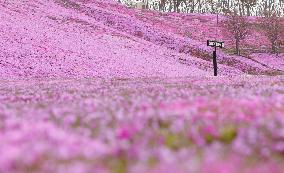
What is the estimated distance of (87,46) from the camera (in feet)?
177

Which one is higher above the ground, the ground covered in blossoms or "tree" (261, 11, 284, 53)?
the ground covered in blossoms

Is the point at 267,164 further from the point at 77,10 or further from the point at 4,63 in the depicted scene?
the point at 77,10

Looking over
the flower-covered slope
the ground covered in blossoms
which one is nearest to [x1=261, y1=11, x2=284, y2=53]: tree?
the flower-covered slope

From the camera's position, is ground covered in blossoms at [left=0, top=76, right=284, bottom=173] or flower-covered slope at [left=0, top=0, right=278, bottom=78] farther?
flower-covered slope at [left=0, top=0, right=278, bottom=78]

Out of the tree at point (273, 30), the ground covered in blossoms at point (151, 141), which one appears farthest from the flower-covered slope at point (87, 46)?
the ground covered in blossoms at point (151, 141)

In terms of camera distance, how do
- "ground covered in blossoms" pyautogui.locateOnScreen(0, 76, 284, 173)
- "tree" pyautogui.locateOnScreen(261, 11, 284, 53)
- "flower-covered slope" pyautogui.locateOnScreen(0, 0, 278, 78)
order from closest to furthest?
"ground covered in blossoms" pyautogui.locateOnScreen(0, 76, 284, 173) → "flower-covered slope" pyautogui.locateOnScreen(0, 0, 278, 78) → "tree" pyautogui.locateOnScreen(261, 11, 284, 53)

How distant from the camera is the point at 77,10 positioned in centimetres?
8150

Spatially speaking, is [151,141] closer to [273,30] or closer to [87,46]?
[87,46]

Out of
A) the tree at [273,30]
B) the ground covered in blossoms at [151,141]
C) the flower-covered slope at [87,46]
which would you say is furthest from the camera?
the tree at [273,30]

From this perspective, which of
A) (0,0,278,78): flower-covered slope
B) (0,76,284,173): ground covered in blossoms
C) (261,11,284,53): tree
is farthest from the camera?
(261,11,284,53): tree

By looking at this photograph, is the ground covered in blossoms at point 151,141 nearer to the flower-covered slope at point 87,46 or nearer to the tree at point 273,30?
the flower-covered slope at point 87,46

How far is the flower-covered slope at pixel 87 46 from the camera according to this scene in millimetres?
42750

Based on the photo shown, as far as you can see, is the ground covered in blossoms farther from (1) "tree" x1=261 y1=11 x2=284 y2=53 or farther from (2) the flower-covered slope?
(1) "tree" x1=261 y1=11 x2=284 y2=53

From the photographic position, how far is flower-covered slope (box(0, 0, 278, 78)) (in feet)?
140
